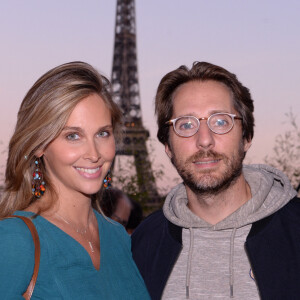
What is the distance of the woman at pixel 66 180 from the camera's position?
12.3 feet

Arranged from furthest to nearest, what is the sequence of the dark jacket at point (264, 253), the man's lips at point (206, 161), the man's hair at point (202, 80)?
1. the man's hair at point (202, 80)
2. the man's lips at point (206, 161)
3. the dark jacket at point (264, 253)

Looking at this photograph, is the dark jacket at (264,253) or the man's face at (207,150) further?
the man's face at (207,150)

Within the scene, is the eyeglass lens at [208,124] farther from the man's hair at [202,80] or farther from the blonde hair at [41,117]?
the blonde hair at [41,117]

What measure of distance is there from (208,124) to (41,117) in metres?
1.63

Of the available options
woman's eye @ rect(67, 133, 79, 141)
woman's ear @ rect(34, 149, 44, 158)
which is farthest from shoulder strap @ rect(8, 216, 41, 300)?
woman's eye @ rect(67, 133, 79, 141)

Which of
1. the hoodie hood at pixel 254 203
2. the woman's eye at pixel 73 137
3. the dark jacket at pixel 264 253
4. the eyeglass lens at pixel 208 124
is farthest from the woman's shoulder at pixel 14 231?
the eyeglass lens at pixel 208 124

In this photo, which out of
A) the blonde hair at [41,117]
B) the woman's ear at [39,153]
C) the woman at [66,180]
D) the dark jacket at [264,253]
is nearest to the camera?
the woman at [66,180]

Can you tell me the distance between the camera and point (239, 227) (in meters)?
4.65

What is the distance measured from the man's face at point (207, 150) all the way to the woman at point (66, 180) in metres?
0.85

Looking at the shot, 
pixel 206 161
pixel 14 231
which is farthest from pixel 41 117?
pixel 206 161

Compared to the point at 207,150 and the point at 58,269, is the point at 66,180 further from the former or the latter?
the point at 207,150

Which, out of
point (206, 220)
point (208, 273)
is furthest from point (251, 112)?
point (208, 273)

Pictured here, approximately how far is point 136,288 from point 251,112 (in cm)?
221

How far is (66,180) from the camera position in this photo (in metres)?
4.14
